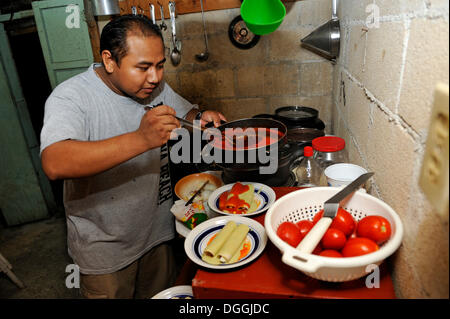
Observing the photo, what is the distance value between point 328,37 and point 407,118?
Result: 157cm

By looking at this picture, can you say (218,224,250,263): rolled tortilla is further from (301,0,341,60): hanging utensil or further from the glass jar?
(301,0,341,60): hanging utensil

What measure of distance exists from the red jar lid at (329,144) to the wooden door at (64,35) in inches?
94.6

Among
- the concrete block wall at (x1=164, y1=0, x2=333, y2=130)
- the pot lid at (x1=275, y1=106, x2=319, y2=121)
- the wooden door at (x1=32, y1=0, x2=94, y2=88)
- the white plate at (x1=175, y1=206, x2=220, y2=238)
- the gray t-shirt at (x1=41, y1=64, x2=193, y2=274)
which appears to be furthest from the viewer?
the wooden door at (x1=32, y1=0, x2=94, y2=88)

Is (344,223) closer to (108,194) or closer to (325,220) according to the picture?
(325,220)

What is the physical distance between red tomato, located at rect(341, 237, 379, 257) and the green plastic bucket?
4.96 feet

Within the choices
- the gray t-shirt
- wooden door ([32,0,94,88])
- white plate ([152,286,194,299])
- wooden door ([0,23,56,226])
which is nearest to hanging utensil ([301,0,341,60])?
the gray t-shirt

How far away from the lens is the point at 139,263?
200cm

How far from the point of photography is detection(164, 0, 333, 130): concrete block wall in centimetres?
247

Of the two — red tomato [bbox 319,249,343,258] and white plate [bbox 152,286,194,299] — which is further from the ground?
red tomato [bbox 319,249,343,258]

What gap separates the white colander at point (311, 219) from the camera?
0.70m

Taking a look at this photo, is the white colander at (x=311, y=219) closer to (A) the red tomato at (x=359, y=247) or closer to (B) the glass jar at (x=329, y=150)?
(A) the red tomato at (x=359, y=247)

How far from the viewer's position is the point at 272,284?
871mm
